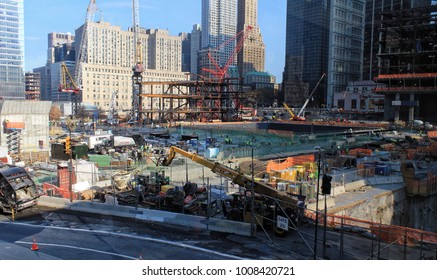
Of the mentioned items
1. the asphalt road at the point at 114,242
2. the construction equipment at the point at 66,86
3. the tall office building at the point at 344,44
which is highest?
the tall office building at the point at 344,44

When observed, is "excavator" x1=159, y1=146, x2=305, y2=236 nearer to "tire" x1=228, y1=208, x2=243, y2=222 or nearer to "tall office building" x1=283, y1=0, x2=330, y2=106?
"tire" x1=228, y1=208, x2=243, y2=222

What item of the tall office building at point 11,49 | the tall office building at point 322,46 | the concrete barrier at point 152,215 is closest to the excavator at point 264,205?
the concrete barrier at point 152,215

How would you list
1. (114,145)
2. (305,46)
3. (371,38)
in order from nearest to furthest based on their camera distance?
(114,145), (371,38), (305,46)

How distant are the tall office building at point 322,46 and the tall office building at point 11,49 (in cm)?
10407

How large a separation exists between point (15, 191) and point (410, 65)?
100667mm

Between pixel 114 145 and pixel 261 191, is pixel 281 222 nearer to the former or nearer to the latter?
pixel 261 191

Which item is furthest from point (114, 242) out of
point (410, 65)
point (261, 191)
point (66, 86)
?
point (66, 86)

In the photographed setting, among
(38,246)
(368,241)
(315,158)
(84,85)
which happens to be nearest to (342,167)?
(315,158)

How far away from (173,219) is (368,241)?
8.20 meters

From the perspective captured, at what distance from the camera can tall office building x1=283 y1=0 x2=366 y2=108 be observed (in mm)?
154625

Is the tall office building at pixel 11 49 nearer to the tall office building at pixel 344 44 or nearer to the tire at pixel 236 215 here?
the tire at pixel 236 215

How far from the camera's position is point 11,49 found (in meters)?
92.5

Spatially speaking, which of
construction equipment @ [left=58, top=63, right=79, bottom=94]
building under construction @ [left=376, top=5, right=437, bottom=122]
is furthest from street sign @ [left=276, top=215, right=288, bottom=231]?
construction equipment @ [left=58, top=63, right=79, bottom=94]

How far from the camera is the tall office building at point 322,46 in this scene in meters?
155
